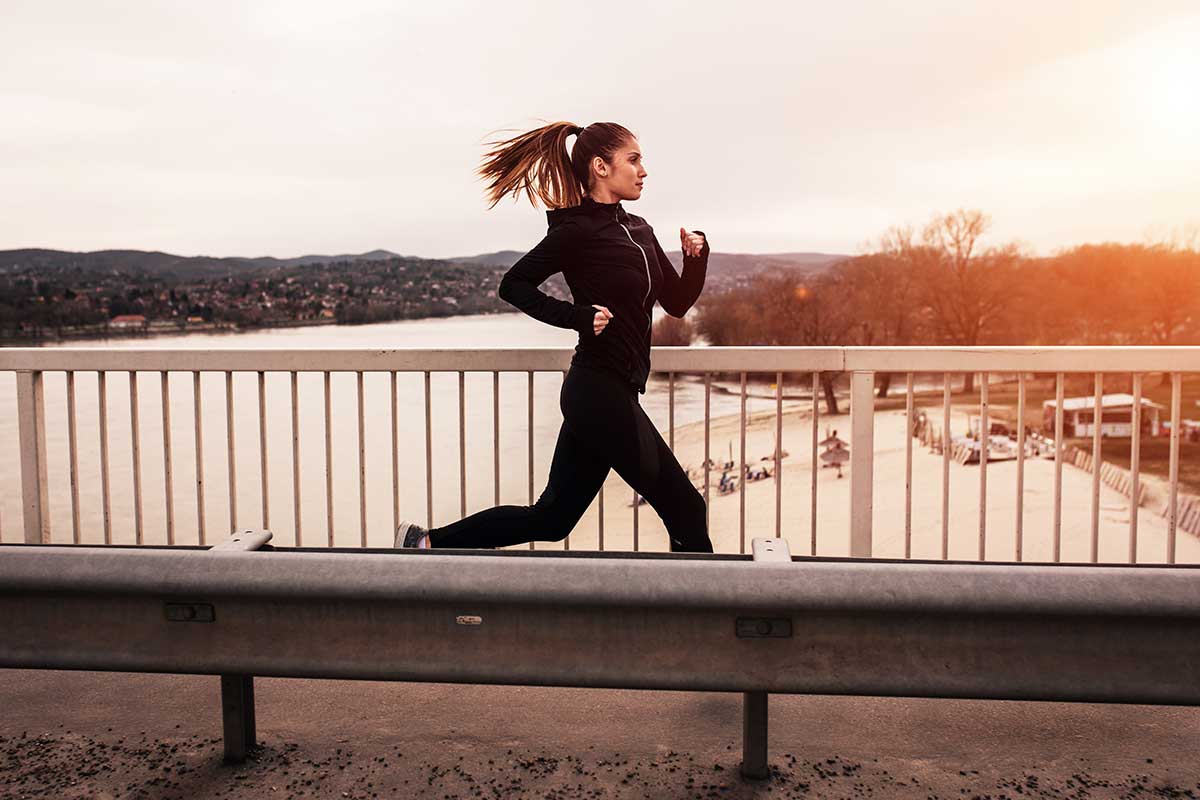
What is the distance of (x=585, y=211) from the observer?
361 cm

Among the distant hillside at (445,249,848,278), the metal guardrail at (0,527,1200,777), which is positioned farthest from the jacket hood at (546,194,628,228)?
the distant hillside at (445,249,848,278)

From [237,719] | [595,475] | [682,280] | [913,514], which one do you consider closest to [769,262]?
[913,514]

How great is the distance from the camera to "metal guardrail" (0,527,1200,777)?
1.94 meters

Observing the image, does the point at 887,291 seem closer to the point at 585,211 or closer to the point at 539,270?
the point at 585,211

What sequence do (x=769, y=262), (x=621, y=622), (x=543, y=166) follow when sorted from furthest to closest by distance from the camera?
1. (x=769, y=262)
2. (x=543, y=166)
3. (x=621, y=622)

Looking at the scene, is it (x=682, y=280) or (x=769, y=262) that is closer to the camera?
(x=682, y=280)

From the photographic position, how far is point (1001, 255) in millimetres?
72500

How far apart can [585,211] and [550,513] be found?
1179 mm

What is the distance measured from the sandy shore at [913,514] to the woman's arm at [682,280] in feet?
105

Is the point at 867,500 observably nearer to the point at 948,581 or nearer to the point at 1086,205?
the point at 948,581

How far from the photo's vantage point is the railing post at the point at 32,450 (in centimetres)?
480

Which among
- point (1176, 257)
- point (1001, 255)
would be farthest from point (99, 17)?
point (1176, 257)

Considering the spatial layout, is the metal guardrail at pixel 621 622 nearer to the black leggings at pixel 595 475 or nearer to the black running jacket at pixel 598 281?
the black leggings at pixel 595 475

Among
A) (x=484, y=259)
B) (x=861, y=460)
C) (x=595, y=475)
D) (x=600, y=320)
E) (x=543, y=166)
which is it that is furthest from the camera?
(x=484, y=259)
